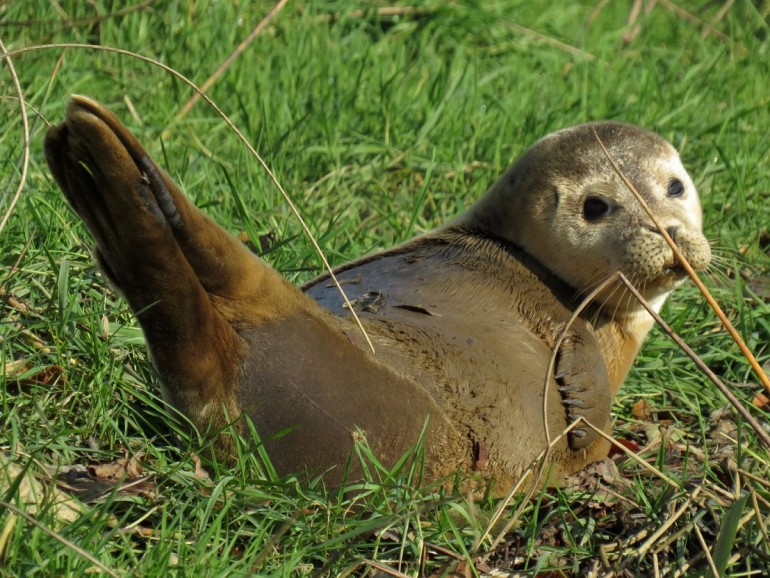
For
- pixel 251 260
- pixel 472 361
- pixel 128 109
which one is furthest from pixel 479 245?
pixel 128 109

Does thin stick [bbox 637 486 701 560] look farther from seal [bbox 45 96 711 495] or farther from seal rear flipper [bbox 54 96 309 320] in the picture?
seal rear flipper [bbox 54 96 309 320]

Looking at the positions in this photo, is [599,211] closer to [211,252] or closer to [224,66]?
[211,252]

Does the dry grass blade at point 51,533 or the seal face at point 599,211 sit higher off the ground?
the seal face at point 599,211

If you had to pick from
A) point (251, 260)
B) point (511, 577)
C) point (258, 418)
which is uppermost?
point (251, 260)

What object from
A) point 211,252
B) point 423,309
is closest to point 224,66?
point 423,309

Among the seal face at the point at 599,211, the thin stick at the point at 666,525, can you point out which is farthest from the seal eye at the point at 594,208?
the thin stick at the point at 666,525

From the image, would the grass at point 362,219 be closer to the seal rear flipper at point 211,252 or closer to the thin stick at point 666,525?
the thin stick at point 666,525

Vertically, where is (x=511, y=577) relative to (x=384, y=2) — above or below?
below

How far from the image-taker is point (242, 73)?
611 cm

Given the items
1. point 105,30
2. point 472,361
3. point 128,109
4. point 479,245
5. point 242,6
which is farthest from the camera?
point 242,6

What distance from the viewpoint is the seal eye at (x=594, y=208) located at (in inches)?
162

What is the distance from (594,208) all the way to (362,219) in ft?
5.13

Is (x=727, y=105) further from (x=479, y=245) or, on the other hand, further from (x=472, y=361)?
(x=472, y=361)

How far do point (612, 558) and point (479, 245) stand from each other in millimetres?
1182
